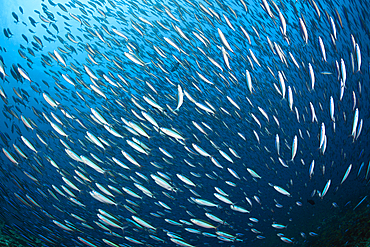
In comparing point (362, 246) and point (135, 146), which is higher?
point (135, 146)

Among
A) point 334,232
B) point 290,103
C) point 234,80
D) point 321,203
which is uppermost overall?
point 234,80

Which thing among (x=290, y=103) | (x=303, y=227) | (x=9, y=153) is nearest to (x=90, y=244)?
(x=9, y=153)

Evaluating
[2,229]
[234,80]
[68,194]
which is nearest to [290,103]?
[234,80]

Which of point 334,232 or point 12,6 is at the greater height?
point 12,6

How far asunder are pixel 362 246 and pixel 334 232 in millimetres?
2931

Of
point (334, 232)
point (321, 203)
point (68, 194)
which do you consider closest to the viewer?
point (68, 194)

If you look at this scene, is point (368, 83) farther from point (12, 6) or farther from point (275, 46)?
point (12, 6)

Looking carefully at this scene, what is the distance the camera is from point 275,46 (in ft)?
13.9

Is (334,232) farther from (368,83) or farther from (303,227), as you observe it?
(368,83)

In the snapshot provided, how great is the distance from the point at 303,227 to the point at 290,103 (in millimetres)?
12916

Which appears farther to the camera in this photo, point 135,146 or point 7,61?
point 7,61

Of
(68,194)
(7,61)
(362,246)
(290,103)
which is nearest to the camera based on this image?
(290,103)

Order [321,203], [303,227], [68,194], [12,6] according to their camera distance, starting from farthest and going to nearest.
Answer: [12,6]
[321,203]
[303,227]
[68,194]

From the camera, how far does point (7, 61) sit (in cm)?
2822
